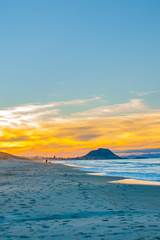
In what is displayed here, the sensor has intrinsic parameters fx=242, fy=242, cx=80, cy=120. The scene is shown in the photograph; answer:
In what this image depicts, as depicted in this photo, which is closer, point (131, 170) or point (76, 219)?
point (76, 219)

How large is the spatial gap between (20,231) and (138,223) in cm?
364

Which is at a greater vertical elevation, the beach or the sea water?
the beach

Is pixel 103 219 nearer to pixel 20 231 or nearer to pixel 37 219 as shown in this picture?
pixel 37 219

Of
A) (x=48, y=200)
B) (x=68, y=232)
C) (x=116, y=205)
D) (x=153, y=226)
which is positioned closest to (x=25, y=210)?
(x=48, y=200)

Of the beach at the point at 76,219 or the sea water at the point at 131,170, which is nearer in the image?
the beach at the point at 76,219

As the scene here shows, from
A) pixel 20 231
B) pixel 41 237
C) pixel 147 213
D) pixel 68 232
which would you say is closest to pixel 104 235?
pixel 68 232

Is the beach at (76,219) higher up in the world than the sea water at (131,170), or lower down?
higher up

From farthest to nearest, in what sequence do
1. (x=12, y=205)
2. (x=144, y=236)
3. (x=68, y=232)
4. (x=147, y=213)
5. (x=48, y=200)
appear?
(x=48, y=200)
(x=12, y=205)
(x=147, y=213)
(x=68, y=232)
(x=144, y=236)

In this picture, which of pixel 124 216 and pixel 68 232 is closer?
pixel 68 232

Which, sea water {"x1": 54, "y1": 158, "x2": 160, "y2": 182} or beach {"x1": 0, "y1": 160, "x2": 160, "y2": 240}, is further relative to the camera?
sea water {"x1": 54, "y1": 158, "x2": 160, "y2": 182}

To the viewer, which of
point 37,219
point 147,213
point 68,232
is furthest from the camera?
point 147,213

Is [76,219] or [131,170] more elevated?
[76,219]

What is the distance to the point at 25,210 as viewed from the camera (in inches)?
376

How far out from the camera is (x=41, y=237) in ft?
20.7
